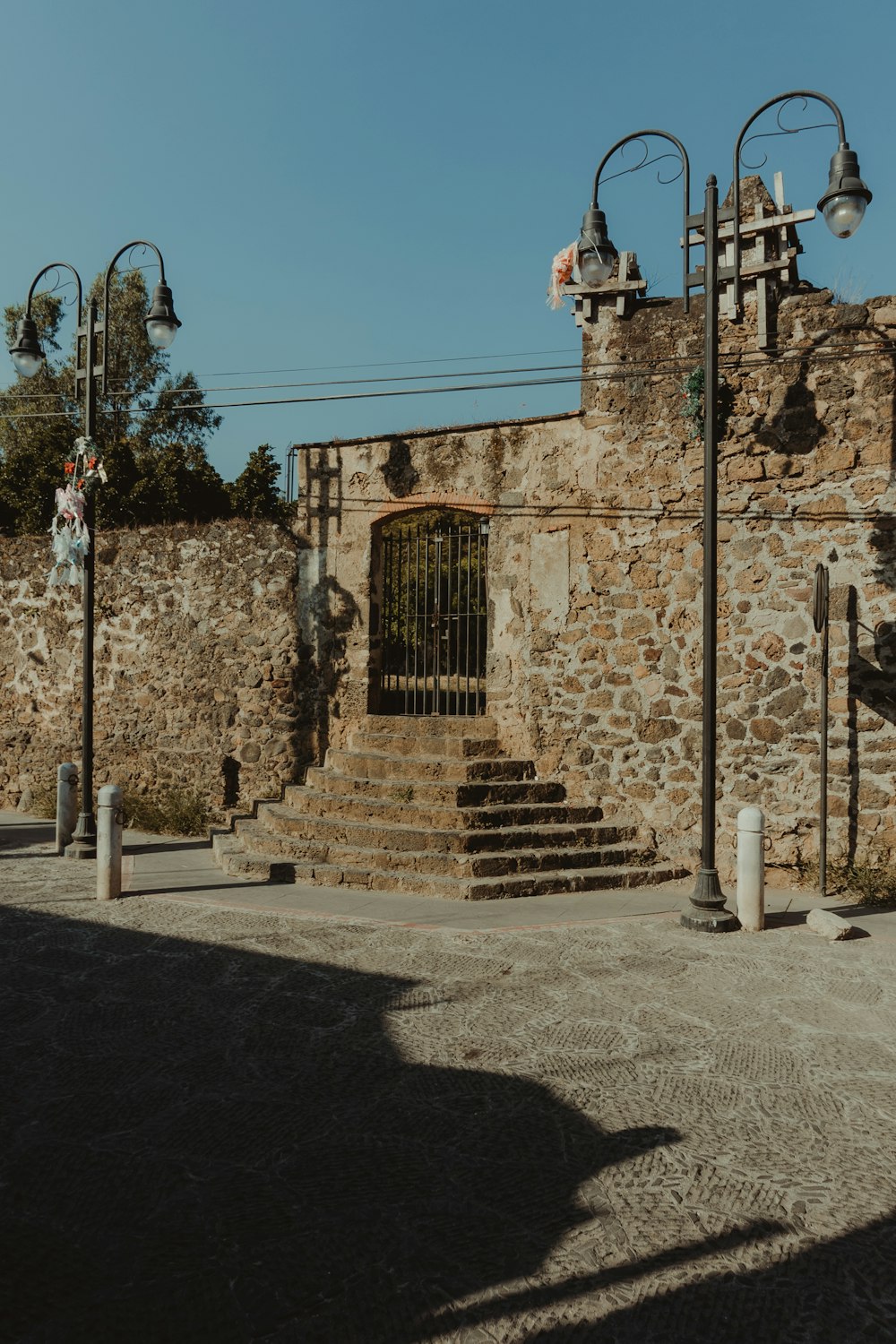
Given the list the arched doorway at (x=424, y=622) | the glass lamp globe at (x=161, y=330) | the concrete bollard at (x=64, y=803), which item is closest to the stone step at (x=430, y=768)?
the arched doorway at (x=424, y=622)

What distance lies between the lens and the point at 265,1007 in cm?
504

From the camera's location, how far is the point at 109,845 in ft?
24.2

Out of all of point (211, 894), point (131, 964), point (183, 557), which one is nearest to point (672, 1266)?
point (131, 964)

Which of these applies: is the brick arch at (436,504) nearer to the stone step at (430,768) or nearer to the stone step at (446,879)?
the stone step at (430,768)

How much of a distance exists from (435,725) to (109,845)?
3.60 metres

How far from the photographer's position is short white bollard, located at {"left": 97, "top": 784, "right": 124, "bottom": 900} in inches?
291

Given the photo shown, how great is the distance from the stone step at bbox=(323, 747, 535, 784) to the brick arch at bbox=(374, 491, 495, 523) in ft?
→ 8.80

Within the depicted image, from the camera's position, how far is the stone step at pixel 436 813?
8.51 metres

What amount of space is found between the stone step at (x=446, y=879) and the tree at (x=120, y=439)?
354 inches

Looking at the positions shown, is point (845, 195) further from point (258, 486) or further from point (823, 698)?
point (258, 486)

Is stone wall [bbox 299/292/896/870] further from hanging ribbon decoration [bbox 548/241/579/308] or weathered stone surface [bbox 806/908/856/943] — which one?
weathered stone surface [bbox 806/908/856/943]

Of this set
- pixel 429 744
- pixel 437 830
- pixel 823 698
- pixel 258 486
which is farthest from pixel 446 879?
pixel 258 486

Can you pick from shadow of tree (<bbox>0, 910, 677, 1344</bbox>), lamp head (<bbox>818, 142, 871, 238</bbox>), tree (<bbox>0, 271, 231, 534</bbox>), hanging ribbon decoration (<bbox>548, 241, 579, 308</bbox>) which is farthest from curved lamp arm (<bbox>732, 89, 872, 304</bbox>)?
tree (<bbox>0, 271, 231, 534</bbox>)

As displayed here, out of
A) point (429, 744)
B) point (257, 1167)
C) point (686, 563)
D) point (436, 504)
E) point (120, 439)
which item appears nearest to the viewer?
point (257, 1167)
